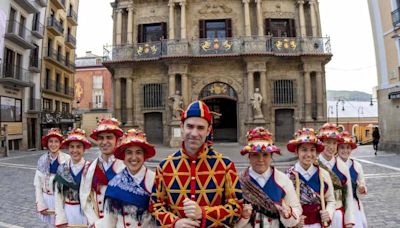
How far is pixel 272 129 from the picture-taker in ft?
74.6

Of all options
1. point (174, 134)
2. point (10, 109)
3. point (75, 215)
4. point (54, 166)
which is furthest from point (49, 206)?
point (10, 109)

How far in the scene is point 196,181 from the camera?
7.79 ft

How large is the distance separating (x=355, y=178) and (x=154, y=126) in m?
20.3

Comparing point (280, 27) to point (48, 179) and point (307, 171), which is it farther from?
point (307, 171)

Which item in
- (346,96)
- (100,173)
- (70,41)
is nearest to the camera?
(100,173)

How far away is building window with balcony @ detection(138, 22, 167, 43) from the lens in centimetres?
2414

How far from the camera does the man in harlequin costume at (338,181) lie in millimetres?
3795

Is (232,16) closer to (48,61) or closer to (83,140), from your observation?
(48,61)

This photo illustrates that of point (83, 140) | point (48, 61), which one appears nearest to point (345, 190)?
point (83, 140)

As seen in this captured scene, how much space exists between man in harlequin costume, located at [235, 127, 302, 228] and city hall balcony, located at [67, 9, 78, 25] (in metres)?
37.1

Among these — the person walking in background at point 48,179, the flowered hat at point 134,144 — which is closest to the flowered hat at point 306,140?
the flowered hat at point 134,144

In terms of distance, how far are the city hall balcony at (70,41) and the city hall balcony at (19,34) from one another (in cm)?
842

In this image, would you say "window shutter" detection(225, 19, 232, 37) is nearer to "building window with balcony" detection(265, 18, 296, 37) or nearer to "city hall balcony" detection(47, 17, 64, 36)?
"building window with balcony" detection(265, 18, 296, 37)

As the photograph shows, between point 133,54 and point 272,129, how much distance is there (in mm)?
11107
